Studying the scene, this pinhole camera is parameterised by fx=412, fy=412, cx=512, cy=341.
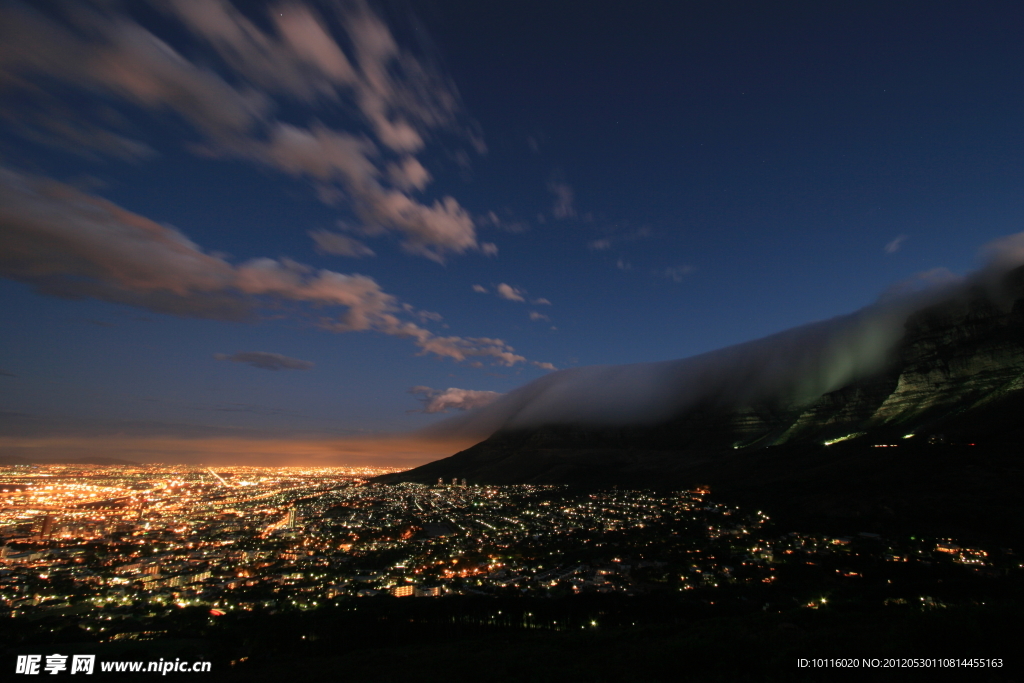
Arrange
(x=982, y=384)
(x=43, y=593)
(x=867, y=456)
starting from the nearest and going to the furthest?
(x=43, y=593) → (x=867, y=456) → (x=982, y=384)

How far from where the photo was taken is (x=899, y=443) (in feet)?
320

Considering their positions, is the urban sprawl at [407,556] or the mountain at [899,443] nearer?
the urban sprawl at [407,556]

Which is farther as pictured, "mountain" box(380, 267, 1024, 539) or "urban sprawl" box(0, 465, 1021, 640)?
"mountain" box(380, 267, 1024, 539)

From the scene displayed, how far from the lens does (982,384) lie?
116 meters

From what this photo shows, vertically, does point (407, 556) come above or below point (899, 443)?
below

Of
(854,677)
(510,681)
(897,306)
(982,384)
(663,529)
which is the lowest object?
(663,529)

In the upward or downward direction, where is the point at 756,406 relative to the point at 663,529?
upward

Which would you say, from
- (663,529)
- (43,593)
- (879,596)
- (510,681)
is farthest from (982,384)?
(43,593)

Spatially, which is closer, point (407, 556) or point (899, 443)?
point (407, 556)

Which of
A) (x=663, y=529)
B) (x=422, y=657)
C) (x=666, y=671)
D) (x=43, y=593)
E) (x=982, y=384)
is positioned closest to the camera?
(x=666, y=671)

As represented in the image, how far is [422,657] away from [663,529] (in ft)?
193

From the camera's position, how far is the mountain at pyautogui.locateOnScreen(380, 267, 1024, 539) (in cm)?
6994

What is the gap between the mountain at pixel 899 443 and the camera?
69938 mm

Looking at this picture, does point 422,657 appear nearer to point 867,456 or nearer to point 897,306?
point 867,456
